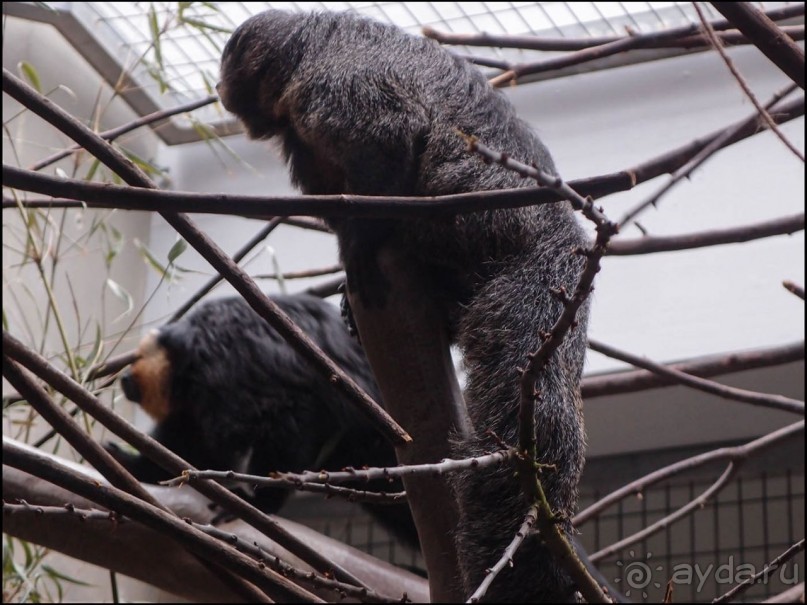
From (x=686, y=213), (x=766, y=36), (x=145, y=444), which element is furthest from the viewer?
(x=686, y=213)

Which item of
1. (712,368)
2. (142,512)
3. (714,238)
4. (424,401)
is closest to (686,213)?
(712,368)

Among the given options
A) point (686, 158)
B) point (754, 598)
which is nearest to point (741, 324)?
point (754, 598)

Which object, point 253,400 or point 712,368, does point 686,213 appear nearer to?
point 712,368

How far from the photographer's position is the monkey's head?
2.08 meters

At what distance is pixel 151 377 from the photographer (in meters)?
3.21

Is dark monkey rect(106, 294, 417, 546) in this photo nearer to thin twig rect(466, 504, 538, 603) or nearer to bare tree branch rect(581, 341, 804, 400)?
bare tree branch rect(581, 341, 804, 400)

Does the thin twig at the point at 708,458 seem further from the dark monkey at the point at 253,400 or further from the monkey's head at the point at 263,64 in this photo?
the monkey's head at the point at 263,64

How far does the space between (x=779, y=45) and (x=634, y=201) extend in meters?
2.47

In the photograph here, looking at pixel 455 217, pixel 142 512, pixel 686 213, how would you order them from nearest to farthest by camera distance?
pixel 142 512 → pixel 455 217 → pixel 686 213

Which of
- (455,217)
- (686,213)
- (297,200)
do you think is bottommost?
(297,200)

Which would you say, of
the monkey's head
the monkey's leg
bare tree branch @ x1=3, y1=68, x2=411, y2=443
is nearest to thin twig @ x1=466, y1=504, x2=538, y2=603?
bare tree branch @ x1=3, y1=68, x2=411, y2=443

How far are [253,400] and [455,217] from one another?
55.1 inches

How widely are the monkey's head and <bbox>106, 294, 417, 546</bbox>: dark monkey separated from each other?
888 millimetres

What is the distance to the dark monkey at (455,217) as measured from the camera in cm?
152
